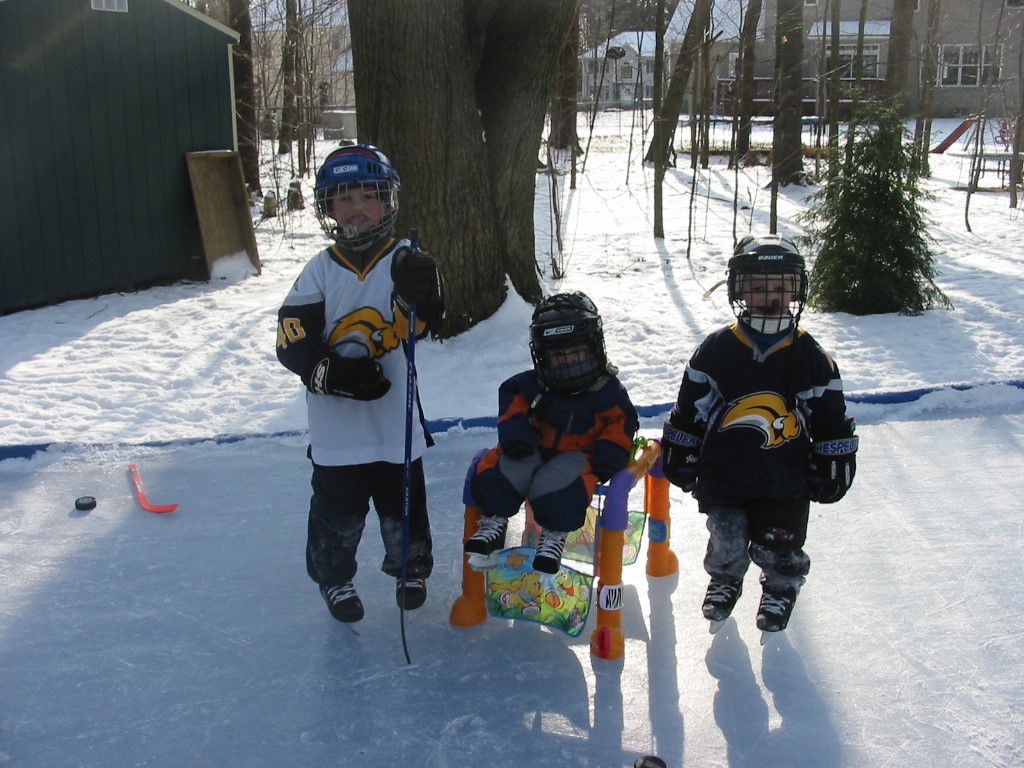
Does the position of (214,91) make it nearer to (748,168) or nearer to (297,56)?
(297,56)

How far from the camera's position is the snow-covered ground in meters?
2.64

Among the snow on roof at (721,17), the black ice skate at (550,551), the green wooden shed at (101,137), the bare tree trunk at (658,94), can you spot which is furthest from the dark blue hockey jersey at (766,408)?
the snow on roof at (721,17)

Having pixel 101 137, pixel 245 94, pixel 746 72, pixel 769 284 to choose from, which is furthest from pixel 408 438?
pixel 746 72

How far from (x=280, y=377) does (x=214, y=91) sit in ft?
14.5

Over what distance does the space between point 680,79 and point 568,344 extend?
10.5 metres

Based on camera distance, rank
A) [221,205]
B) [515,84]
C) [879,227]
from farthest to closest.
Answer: [221,205] → [879,227] → [515,84]

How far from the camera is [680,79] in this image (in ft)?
41.7

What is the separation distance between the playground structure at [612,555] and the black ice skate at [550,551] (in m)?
0.16

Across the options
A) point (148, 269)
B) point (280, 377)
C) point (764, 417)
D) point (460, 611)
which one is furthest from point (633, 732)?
point (148, 269)

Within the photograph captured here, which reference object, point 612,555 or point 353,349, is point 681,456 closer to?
point 612,555

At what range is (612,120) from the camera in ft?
101

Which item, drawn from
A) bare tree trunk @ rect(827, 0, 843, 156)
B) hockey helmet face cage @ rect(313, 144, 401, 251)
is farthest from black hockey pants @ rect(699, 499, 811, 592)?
bare tree trunk @ rect(827, 0, 843, 156)

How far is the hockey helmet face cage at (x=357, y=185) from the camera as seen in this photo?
9.69 feet

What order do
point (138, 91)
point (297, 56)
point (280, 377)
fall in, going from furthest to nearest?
point (297, 56), point (138, 91), point (280, 377)
